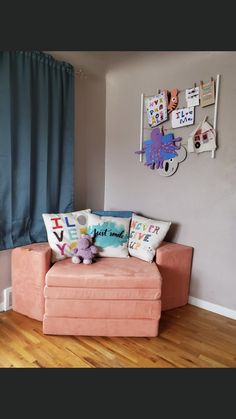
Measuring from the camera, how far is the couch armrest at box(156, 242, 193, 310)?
7.04 feet

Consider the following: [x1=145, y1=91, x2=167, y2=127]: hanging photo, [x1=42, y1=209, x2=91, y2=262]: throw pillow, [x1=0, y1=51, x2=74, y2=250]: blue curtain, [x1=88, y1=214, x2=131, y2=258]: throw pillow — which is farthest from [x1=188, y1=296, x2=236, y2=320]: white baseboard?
[x1=145, y1=91, x2=167, y2=127]: hanging photo

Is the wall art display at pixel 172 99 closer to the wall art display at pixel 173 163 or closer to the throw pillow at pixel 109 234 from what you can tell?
the wall art display at pixel 173 163

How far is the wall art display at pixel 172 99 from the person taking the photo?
2.34 meters

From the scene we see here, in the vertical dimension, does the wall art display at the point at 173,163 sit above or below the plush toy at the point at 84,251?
above

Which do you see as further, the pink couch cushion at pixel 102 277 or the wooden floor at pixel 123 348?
the pink couch cushion at pixel 102 277

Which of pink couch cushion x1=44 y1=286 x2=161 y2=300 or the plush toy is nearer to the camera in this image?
pink couch cushion x1=44 y1=286 x2=161 y2=300

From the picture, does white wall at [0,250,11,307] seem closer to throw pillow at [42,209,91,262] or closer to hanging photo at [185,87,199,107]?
throw pillow at [42,209,91,262]

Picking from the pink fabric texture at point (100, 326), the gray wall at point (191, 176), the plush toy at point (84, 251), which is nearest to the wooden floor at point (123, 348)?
the pink fabric texture at point (100, 326)

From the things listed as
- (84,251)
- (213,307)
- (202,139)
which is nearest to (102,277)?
(84,251)

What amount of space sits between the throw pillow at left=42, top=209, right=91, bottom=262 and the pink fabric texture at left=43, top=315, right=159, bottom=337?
0.48 m

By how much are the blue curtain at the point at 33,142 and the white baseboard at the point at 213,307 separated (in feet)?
4.79

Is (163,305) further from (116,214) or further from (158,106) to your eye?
(158,106)
